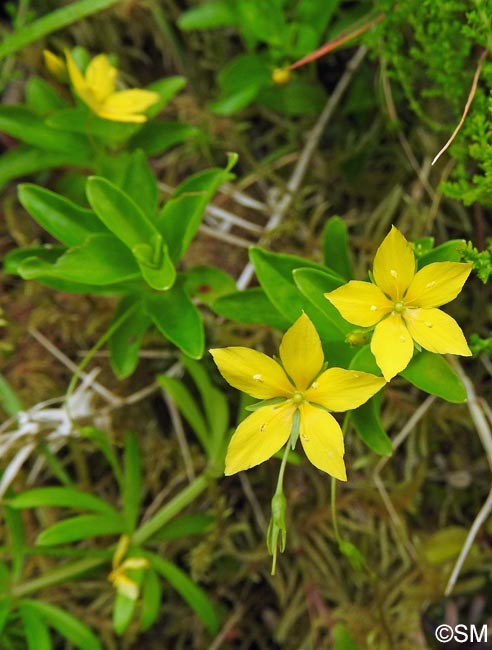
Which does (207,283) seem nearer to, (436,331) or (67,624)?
(436,331)

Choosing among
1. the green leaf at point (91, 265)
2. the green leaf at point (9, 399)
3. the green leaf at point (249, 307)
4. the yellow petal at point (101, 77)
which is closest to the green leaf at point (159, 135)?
the yellow petal at point (101, 77)

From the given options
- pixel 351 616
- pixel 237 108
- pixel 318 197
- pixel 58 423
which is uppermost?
pixel 237 108

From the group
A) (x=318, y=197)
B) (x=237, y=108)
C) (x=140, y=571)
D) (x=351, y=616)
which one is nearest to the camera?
(x=140, y=571)

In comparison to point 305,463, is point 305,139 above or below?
above

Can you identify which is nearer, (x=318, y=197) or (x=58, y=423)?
(x=58, y=423)

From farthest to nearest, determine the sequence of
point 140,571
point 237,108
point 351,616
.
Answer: point 237,108 < point 351,616 < point 140,571

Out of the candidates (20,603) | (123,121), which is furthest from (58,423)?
(123,121)

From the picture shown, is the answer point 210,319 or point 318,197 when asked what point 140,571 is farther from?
point 318,197
